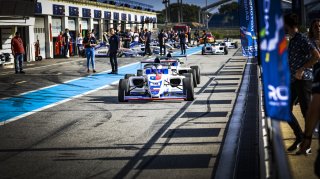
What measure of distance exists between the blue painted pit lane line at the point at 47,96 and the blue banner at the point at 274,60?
26.2ft

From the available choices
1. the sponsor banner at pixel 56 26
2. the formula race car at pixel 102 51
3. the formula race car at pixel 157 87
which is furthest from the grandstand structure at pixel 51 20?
the formula race car at pixel 157 87

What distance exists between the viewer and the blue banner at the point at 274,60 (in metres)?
3.65

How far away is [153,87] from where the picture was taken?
13.0 meters

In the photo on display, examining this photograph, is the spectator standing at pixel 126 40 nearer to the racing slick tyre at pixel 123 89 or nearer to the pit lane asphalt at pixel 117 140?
Answer: the pit lane asphalt at pixel 117 140

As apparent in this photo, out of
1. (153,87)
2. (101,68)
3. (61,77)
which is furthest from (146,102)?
(101,68)

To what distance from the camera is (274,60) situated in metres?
3.65

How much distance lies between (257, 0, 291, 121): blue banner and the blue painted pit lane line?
800 centimetres

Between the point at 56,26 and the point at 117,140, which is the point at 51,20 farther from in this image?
the point at 117,140

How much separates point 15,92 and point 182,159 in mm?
10237

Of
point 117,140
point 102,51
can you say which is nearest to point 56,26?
point 102,51

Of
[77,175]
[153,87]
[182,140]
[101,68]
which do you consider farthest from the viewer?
[101,68]

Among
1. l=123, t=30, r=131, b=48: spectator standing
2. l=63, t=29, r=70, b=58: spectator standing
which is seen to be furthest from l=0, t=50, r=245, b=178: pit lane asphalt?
l=123, t=30, r=131, b=48: spectator standing

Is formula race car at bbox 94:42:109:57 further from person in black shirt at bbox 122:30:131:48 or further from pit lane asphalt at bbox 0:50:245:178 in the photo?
pit lane asphalt at bbox 0:50:245:178

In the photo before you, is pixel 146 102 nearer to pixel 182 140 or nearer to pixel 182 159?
pixel 182 140
